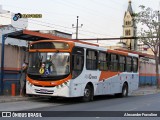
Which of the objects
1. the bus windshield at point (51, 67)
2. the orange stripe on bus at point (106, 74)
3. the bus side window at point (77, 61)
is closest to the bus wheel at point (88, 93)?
the bus side window at point (77, 61)

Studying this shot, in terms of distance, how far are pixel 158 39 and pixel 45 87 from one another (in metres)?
23.9

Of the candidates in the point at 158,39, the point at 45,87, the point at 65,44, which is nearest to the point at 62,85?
the point at 45,87

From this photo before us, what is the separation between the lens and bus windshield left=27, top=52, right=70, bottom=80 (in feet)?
59.6

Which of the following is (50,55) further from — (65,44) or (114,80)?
(114,80)

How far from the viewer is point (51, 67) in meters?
18.3

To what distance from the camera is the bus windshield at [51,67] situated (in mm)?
18156

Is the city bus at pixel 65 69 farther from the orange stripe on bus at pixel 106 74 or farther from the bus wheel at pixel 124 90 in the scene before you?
the bus wheel at pixel 124 90

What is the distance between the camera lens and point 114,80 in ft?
77.4

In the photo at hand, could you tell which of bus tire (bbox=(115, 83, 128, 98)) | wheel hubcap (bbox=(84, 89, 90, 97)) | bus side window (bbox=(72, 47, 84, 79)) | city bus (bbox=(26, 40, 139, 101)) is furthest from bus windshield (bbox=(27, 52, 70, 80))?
bus tire (bbox=(115, 83, 128, 98))

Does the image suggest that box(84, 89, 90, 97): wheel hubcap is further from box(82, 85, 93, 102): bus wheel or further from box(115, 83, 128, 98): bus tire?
box(115, 83, 128, 98): bus tire

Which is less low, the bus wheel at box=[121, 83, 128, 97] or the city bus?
the city bus

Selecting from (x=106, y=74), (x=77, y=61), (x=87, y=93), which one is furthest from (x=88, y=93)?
(x=106, y=74)

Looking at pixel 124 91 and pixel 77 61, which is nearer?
pixel 77 61

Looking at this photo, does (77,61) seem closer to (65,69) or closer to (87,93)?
(65,69)
